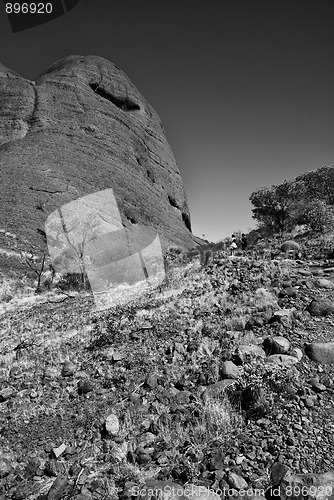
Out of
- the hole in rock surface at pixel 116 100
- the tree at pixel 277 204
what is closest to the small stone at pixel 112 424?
the tree at pixel 277 204

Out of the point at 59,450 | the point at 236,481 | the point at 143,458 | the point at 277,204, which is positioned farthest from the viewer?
the point at 277,204

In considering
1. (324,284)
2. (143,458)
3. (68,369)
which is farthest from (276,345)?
(68,369)

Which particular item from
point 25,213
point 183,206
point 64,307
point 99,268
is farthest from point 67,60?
point 64,307

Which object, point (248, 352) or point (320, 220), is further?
point (320, 220)

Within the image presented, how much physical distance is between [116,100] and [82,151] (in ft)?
70.7

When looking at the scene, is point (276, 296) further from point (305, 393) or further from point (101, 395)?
point (101, 395)

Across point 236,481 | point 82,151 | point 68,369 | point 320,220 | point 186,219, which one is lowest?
point 236,481

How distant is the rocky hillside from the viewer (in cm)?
269

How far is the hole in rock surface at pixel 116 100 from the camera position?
6000 centimetres

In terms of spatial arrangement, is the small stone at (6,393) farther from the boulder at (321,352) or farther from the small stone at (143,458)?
the boulder at (321,352)

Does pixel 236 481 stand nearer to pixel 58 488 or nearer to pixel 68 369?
pixel 58 488

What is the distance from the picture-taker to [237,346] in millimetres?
4914

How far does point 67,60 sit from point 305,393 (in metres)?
81.2

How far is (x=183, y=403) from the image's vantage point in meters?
3.81
